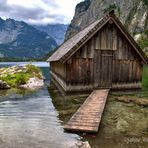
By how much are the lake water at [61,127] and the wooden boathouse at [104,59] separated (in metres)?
3.94

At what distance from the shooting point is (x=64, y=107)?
20.9 metres

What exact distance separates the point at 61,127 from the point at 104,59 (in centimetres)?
1324

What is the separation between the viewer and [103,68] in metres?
27.0

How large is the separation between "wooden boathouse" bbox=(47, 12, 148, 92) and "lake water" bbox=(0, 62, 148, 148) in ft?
12.9

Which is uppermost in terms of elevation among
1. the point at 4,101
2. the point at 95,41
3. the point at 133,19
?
the point at 133,19

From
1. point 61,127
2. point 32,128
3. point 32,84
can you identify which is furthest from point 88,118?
point 32,84

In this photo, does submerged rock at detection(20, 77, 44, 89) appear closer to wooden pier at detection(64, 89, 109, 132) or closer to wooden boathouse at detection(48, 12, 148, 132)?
wooden boathouse at detection(48, 12, 148, 132)

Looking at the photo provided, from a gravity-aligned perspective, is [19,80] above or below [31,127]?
below

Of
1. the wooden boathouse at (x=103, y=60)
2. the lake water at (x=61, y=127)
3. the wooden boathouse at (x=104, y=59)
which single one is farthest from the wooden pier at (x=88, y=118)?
the wooden boathouse at (x=104, y=59)

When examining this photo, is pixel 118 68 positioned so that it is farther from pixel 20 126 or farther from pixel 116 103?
pixel 20 126

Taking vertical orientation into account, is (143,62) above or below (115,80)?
above

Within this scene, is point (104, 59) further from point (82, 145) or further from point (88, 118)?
point (82, 145)

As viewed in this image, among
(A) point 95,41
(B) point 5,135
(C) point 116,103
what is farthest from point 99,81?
(B) point 5,135

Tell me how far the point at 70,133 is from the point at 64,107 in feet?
24.5
